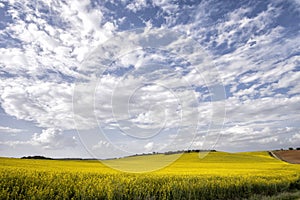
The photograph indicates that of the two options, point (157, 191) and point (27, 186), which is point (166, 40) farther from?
point (27, 186)

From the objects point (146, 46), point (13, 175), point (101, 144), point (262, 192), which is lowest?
point (262, 192)

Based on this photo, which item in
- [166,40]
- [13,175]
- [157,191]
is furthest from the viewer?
[166,40]

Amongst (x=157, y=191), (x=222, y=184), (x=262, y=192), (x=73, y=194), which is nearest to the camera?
(x=73, y=194)

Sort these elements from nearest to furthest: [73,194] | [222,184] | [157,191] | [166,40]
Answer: [73,194] → [157,191] → [222,184] → [166,40]

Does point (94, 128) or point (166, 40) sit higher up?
point (166, 40)

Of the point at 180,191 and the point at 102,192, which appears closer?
the point at 102,192

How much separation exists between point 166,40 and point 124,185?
12.2m

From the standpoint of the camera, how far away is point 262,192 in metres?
17.7

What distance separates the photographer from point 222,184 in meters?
15.6

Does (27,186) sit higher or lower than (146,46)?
lower

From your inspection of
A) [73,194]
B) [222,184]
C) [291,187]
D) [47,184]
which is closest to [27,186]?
[47,184]

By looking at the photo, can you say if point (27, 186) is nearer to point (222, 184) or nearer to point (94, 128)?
point (94, 128)

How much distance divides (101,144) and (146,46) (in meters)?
8.49

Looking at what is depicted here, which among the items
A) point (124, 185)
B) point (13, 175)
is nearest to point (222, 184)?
point (124, 185)
